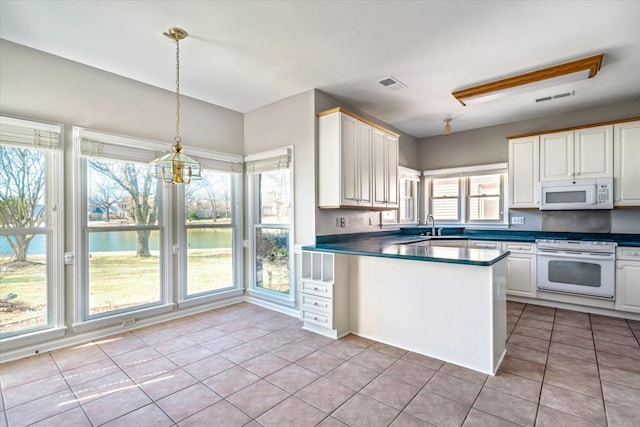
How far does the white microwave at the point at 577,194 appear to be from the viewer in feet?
13.4

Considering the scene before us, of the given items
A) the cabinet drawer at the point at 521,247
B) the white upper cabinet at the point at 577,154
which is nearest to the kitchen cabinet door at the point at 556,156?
the white upper cabinet at the point at 577,154

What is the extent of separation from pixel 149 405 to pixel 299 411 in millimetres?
1030

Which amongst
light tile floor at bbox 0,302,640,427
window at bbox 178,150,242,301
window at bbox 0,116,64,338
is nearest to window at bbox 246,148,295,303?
window at bbox 178,150,242,301

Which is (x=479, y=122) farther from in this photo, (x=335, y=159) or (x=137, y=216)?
(x=137, y=216)

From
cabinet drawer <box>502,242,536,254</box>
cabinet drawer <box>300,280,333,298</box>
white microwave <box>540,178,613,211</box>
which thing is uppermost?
white microwave <box>540,178,613,211</box>

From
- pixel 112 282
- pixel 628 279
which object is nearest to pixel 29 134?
pixel 112 282

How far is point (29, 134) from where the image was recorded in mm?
2781

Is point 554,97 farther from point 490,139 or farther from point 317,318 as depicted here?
point 317,318

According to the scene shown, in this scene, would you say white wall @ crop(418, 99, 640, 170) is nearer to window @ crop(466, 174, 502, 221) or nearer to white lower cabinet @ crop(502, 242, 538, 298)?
window @ crop(466, 174, 502, 221)

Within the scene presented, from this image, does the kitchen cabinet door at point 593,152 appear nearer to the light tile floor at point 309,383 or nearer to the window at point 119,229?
the light tile floor at point 309,383

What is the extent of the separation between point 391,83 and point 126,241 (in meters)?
3.53

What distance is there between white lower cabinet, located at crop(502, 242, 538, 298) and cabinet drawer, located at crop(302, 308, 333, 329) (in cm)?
305

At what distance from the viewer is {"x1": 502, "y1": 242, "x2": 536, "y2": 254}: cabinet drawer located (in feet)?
14.4

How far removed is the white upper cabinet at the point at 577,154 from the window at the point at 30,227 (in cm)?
607
